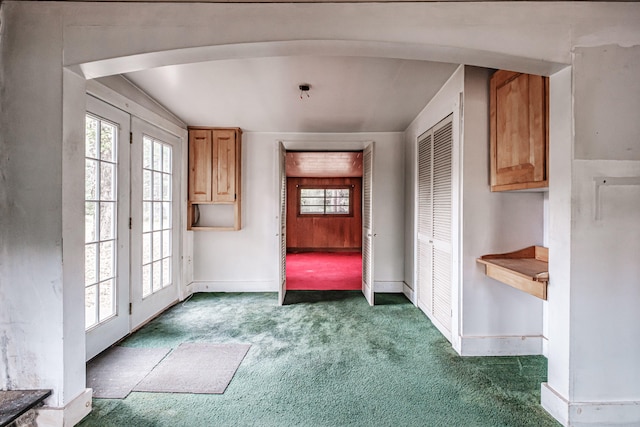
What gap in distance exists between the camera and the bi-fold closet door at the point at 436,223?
9.83 ft

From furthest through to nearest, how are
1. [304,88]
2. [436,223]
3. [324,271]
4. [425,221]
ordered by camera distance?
[324,271], [425,221], [436,223], [304,88]

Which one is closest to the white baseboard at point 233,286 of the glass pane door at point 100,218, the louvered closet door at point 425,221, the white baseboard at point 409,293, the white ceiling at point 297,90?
the glass pane door at point 100,218

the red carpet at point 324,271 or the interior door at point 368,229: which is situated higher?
the interior door at point 368,229

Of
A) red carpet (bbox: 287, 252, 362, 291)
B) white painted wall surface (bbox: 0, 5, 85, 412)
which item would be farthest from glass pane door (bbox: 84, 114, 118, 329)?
red carpet (bbox: 287, 252, 362, 291)

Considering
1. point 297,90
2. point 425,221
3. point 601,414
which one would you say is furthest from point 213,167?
point 601,414

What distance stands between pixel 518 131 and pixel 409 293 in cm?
263

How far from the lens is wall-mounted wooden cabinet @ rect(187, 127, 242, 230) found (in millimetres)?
Answer: 4297

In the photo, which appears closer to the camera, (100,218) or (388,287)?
(100,218)

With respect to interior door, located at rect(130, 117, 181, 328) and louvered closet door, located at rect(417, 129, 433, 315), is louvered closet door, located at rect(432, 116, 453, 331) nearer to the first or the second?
louvered closet door, located at rect(417, 129, 433, 315)

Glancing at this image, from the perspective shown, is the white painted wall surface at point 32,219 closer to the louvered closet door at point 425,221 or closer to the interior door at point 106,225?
the interior door at point 106,225

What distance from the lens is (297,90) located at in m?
3.01

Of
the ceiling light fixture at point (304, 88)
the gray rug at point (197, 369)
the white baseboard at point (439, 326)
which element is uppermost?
the ceiling light fixture at point (304, 88)

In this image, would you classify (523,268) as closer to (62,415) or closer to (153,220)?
(62,415)

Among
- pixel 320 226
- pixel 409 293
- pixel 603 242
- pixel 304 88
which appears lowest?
pixel 409 293
